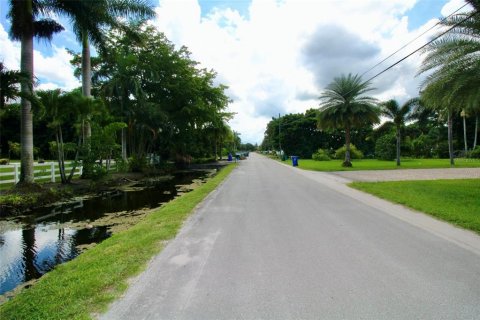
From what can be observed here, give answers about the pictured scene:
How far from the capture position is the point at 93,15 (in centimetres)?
1440

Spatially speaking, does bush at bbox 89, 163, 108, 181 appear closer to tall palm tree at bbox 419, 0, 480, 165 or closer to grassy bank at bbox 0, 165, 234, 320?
grassy bank at bbox 0, 165, 234, 320

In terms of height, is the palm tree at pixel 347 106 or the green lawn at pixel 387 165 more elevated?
the palm tree at pixel 347 106

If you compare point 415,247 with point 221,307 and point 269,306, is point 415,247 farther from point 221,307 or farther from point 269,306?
point 221,307

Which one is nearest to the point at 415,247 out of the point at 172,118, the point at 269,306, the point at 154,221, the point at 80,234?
the point at 269,306

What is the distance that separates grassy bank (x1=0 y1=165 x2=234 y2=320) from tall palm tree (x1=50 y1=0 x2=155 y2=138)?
1256 cm

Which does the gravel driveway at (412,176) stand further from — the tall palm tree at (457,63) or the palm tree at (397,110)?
the palm tree at (397,110)

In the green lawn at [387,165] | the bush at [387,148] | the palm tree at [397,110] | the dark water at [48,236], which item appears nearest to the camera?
the dark water at [48,236]

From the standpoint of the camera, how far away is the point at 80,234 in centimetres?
748

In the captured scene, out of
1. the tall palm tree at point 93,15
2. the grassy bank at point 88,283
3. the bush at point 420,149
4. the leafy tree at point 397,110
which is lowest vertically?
the grassy bank at point 88,283

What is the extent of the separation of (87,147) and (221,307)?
48.9 feet

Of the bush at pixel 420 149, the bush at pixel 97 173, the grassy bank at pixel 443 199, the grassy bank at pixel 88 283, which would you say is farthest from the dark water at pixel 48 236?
the bush at pixel 420 149

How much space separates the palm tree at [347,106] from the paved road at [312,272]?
22.8 meters

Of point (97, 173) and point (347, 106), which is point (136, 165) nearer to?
point (97, 173)

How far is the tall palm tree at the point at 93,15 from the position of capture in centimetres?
1375
